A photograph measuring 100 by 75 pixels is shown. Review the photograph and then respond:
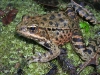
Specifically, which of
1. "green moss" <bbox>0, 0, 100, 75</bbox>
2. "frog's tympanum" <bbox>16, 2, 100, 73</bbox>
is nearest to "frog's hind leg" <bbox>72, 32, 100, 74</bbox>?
"frog's tympanum" <bbox>16, 2, 100, 73</bbox>

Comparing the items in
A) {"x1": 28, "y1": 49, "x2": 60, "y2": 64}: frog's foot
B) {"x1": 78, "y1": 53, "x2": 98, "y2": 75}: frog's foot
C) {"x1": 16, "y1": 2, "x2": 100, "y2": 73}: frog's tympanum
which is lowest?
{"x1": 78, "y1": 53, "x2": 98, "y2": 75}: frog's foot

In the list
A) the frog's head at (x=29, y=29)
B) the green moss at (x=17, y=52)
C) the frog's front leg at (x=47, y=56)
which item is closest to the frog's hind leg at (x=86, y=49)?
the green moss at (x=17, y=52)

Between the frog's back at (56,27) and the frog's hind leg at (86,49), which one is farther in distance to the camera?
the frog's back at (56,27)

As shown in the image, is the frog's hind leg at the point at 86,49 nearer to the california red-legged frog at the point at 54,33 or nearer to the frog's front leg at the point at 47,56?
the california red-legged frog at the point at 54,33

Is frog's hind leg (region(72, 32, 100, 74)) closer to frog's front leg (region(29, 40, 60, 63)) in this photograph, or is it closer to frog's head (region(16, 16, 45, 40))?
frog's front leg (region(29, 40, 60, 63))

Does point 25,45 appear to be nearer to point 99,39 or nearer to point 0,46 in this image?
point 0,46

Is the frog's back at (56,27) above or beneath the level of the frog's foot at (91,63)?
above

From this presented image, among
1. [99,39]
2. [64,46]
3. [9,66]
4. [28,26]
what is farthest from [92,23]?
[9,66]

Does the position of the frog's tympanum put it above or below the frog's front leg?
above
